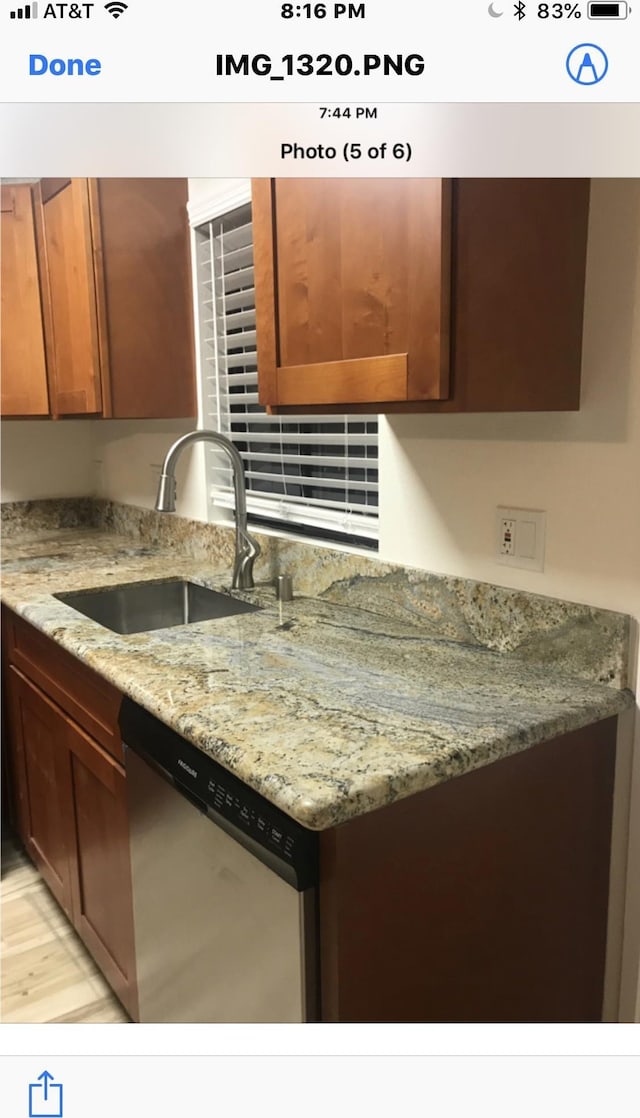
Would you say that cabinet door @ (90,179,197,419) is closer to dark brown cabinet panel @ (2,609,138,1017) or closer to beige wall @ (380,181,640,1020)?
dark brown cabinet panel @ (2,609,138,1017)

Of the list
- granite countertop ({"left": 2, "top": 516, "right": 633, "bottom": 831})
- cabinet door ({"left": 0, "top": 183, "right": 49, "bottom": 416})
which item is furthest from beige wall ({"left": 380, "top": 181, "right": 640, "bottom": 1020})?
cabinet door ({"left": 0, "top": 183, "right": 49, "bottom": 416})

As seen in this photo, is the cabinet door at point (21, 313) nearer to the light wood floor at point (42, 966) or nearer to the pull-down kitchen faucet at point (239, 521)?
the pull-down kitchen faucet at point (239, 521)

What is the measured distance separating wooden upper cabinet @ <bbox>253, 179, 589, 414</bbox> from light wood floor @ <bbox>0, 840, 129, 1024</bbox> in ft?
4.72

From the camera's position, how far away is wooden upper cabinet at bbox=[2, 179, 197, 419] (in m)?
2.24

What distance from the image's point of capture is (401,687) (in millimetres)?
1229

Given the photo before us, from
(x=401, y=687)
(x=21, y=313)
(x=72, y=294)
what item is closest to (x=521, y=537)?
(x=401, y=687)

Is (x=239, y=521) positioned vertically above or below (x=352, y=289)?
below

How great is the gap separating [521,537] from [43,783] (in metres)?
1.41

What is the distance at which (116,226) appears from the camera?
7.32ft
